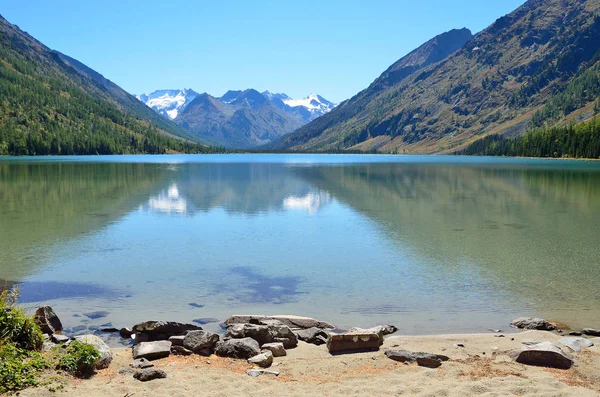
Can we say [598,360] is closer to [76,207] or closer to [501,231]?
[501,231]

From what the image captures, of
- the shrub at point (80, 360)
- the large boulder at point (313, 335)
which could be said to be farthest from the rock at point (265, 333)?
the shrub at point (80, 360)

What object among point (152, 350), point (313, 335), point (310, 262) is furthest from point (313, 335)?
point (310, 262)

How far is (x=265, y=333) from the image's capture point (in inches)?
583

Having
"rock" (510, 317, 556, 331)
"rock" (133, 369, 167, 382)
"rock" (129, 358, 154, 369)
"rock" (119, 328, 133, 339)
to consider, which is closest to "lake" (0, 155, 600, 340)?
"rock" (510, 317, 556, 331)

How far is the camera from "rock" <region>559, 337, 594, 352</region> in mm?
14130

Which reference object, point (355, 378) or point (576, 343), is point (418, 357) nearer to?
point (355, 378)

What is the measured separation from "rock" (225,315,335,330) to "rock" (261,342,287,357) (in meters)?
2.07

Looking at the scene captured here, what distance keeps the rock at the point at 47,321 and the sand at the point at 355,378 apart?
298cm

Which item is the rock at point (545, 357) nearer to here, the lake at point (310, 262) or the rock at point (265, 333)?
the lake at point (310, 262)

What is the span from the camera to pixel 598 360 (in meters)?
13.2

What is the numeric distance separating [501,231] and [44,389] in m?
33.3

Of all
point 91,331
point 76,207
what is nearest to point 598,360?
point 91,331

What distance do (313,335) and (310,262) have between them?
11867mm

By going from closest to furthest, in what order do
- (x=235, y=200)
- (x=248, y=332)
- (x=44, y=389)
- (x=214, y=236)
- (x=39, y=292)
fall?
(x=44, y=389), (x=248, y=332), (x=39, y=292), (x=214, y=236), (x=235, y=200)
